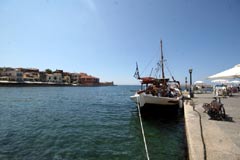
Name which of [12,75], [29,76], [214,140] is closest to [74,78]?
[29,76]

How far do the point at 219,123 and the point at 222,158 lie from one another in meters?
3.93

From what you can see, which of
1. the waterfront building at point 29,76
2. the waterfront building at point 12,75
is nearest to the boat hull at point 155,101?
the waterfront building at point 29,76

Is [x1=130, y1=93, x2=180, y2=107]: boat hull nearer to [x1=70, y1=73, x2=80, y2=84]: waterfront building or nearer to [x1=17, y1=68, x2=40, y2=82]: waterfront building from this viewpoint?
[x1=17, y1=68, x2=40, y2=82]: waterfront building

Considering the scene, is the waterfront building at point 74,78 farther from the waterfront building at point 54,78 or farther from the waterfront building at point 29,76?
the waterfront building at point 29,76

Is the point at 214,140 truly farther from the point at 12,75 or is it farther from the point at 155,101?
the point at 12,75

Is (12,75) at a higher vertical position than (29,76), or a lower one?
higher

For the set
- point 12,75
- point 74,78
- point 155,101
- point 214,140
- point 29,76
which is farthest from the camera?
point 74,78

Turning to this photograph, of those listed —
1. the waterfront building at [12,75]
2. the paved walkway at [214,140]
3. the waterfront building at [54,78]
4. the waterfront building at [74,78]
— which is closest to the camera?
the paved walkway at [214,140]

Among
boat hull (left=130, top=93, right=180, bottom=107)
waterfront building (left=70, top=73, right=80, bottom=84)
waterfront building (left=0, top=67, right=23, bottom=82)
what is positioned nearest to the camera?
boat hull (left=130, top=93, right=180, bottom=107)

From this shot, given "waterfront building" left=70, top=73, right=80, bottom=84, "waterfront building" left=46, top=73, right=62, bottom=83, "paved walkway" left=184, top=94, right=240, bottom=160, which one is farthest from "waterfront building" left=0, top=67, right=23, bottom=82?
"paved walkway" left=184, top=94, right=240, bottom=160

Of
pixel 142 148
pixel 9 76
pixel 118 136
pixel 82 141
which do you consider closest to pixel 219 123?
pixel 142 148

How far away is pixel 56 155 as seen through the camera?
21.9 ft

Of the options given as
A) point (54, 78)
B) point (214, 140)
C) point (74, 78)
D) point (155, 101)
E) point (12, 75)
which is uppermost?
point (12, 75)

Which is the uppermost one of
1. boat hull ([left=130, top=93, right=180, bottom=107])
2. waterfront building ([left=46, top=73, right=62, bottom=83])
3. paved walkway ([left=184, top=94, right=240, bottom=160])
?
waterfront building ([left=46, top=73, right=62, bottom=83])
